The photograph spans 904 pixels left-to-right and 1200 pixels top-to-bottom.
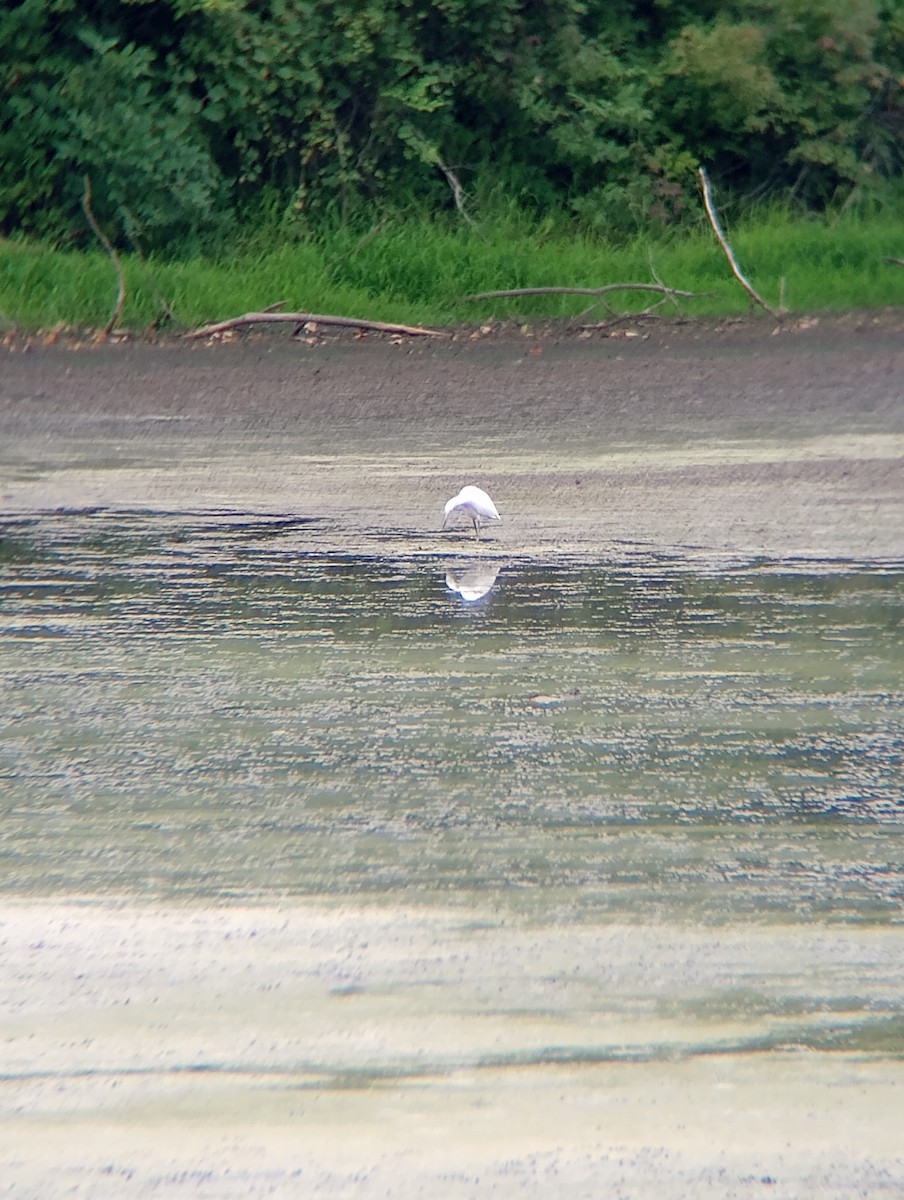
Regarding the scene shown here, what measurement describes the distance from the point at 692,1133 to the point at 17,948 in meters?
1.45

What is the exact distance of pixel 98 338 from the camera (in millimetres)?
15633

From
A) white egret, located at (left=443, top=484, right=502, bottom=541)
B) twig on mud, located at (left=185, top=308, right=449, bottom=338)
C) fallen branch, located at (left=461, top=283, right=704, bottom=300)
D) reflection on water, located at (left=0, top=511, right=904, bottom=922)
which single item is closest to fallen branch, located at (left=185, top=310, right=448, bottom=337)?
twig on mud, located at (left=185, top=308, right=449, bottom=338)

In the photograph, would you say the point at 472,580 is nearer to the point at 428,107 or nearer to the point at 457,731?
the point at 457,731

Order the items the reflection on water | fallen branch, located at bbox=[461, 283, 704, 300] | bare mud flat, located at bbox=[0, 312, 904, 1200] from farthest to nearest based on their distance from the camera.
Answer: fallen branch, located at bbox=[461, 283, 704, 300] < the reflection on water < bare mud flat, located at bbox=[0, 312, 904, 1200]

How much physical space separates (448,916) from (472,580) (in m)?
3.46

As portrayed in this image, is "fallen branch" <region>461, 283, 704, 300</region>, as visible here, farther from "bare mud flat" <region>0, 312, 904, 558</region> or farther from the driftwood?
"bare mud flat" <region>0, 312, 904, 558</region>

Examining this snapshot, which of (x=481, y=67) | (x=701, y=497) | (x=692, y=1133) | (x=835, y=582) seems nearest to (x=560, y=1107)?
(x=692, y=1133)

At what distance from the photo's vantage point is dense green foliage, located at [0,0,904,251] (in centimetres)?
1919

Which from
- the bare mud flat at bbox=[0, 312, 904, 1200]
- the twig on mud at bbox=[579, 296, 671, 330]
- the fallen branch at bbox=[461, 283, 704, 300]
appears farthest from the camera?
the fallen branch at bbox=[461, 283, 704, 300]

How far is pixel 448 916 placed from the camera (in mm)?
4016

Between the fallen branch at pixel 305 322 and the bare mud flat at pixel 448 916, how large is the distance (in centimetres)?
652

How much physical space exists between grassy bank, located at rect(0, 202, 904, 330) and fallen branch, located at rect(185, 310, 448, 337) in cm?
54

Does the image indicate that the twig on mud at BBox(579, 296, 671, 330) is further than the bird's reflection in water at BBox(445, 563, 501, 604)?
Yes

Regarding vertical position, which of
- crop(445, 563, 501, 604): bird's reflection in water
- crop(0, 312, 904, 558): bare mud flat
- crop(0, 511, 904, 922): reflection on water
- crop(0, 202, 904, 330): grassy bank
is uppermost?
crop(0, 511, 904, 922): reflection on water
